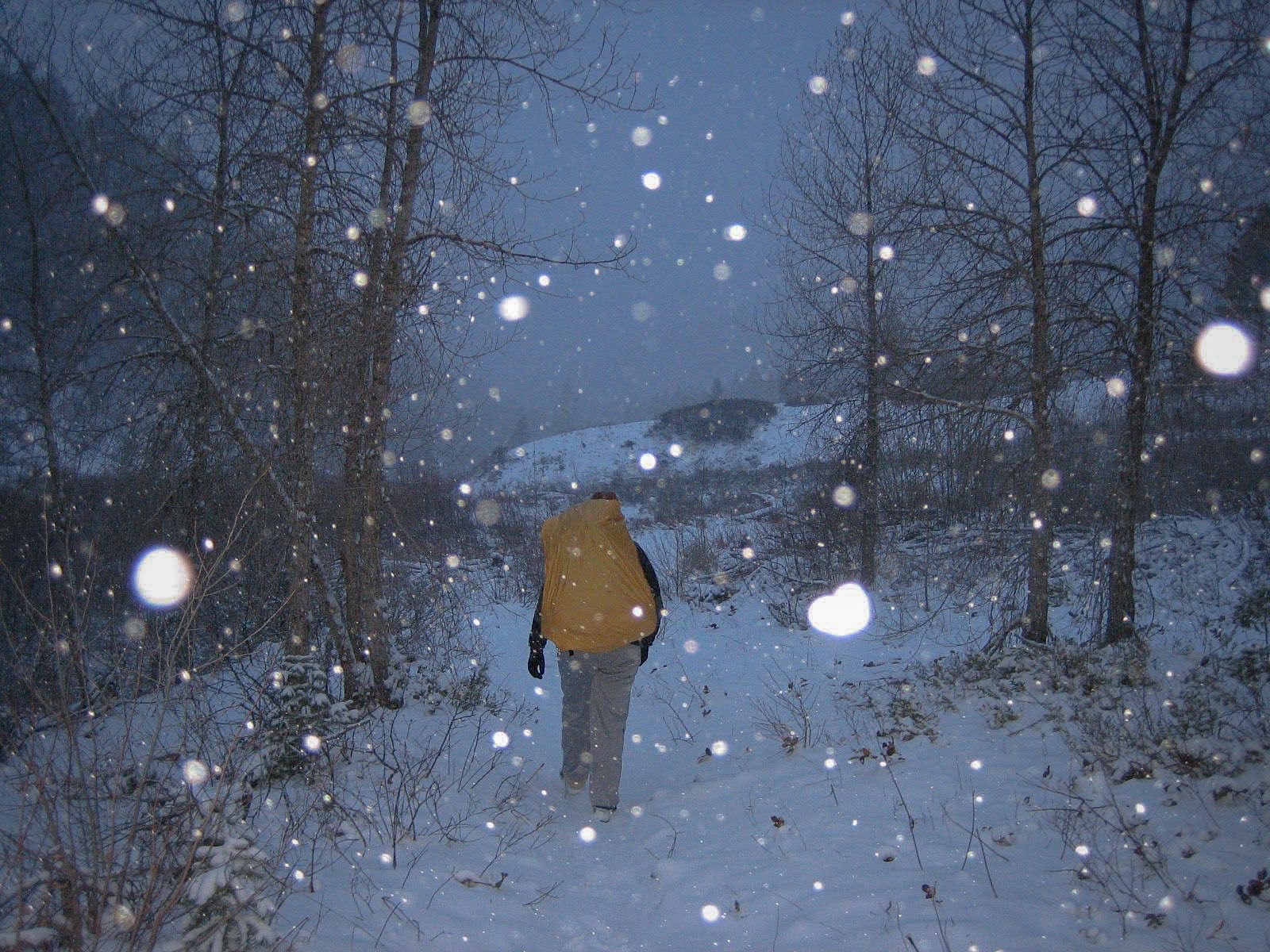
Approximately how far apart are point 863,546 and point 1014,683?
469cm

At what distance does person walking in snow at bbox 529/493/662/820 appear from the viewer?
4.31 metres

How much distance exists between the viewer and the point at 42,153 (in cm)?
534

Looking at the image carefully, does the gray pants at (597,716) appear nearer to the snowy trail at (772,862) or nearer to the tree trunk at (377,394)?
the snowy trail at (772,862)

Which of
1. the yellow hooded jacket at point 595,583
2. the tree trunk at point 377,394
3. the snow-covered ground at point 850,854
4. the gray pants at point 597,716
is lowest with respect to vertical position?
the snow-covered ground at point 850,854

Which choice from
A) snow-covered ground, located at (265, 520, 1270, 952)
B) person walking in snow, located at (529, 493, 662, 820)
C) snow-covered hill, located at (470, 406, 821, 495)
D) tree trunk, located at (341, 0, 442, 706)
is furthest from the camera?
snow-covered hill, located at (470, 406, 821, 495)

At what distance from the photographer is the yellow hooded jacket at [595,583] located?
4309 millimetres

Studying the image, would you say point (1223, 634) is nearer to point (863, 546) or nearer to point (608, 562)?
point (863, 546)

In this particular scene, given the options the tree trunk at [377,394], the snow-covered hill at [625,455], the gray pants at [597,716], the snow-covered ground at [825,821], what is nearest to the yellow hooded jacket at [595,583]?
the gray pants at [597,716]

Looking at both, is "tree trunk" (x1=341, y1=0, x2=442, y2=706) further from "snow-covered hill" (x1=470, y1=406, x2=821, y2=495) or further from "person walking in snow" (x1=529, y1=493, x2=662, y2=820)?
"snow-covered hill" (x1=470, y1=406, x2=821, y2=495)

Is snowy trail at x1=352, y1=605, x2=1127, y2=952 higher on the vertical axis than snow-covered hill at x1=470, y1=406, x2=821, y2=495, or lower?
lower

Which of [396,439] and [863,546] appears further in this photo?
[863,546]

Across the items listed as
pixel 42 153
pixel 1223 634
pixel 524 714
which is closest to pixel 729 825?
pixel 524 714

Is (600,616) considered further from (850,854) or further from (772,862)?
(850,854)

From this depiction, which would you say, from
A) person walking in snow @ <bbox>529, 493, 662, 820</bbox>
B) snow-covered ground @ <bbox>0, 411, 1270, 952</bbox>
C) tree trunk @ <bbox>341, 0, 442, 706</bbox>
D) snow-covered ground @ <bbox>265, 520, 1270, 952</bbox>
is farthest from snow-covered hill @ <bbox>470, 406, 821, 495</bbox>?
person walking in snow @ <bbox>529, 493, 662, 820</bbox>
